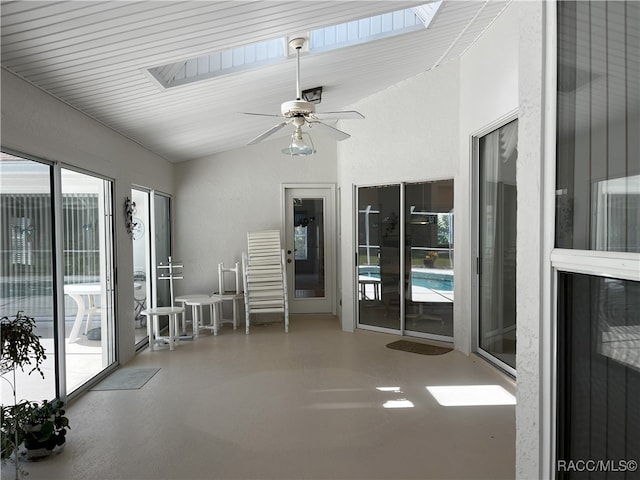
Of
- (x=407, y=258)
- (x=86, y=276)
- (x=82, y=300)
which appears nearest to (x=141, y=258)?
(x=86, y=276)

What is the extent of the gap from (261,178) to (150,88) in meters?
3.62

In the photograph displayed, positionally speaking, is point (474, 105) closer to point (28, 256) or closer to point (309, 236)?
point (309, 236)

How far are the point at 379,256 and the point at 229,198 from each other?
270 centimetres

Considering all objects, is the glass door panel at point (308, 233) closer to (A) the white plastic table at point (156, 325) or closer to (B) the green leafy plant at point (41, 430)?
(A) the white plastic table at point (156, 325)

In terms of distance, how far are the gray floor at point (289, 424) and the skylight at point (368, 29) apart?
301 centimetres

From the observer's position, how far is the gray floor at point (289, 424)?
272 centimetres

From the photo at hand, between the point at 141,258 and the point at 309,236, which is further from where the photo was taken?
the point at 309,236

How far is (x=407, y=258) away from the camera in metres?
5.93

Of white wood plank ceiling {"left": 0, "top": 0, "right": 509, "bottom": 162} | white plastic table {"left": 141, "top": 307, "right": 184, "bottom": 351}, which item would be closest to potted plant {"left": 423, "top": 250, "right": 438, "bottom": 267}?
white wood plank ceiling {"left": 0, "top": 0, "right": 509, "bottom": 162}

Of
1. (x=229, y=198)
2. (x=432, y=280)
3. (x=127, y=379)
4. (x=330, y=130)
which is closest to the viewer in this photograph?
(x=330, y=130)

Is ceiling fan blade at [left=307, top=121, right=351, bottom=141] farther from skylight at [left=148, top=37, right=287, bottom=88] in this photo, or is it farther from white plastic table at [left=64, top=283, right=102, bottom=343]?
white plastic table at [left=64, top=283, right=102, bottom=343]

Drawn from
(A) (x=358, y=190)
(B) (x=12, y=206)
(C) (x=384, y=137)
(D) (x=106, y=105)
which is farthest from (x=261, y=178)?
(B) (x=12, y=206)

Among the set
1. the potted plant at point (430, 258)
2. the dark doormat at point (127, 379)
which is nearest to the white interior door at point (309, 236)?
the potted plant at point (430, 258)

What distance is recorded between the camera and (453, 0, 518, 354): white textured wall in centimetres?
400
